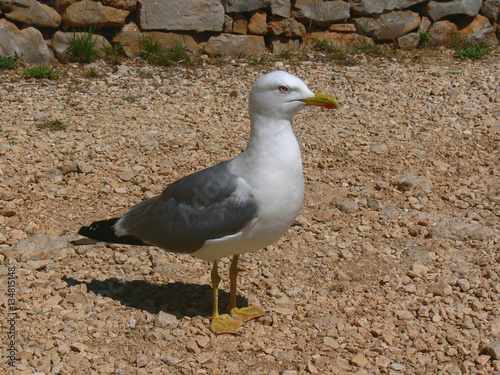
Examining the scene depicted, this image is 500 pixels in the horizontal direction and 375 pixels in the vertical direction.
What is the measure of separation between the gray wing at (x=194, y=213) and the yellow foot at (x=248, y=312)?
21.9 inches

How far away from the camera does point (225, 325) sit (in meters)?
3.88

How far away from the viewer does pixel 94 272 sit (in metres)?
4.43

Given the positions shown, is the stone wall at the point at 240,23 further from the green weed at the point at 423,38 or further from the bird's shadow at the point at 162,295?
the bird's shadow at the point at 162,295

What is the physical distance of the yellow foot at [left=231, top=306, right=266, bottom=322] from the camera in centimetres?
399

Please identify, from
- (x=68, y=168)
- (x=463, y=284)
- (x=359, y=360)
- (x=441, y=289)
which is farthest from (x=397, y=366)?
(x=68, y=168)

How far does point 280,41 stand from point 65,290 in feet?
17.4

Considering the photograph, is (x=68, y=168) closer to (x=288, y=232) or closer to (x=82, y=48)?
(x=288, y=232)

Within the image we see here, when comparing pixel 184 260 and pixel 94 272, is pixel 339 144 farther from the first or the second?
pixel 94 272

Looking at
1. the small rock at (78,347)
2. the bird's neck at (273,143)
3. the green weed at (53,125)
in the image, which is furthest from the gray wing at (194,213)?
the green weed at (53,125)

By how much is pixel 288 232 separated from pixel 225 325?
1265mm

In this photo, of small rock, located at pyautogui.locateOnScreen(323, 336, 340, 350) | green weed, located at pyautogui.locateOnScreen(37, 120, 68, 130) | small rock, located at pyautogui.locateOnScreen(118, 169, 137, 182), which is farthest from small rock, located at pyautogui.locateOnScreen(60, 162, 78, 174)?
small rock, located at pyautogui.locateOnScreen(323, 336, 340, 350)

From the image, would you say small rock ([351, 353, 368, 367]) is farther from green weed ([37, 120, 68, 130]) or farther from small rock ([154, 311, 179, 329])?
green weed ([37, 120, 68, 130])

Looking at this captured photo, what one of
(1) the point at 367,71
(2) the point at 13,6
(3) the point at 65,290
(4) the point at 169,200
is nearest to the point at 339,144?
(1) the point at 367,71

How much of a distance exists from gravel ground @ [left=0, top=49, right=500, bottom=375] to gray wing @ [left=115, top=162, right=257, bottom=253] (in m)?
0.50
